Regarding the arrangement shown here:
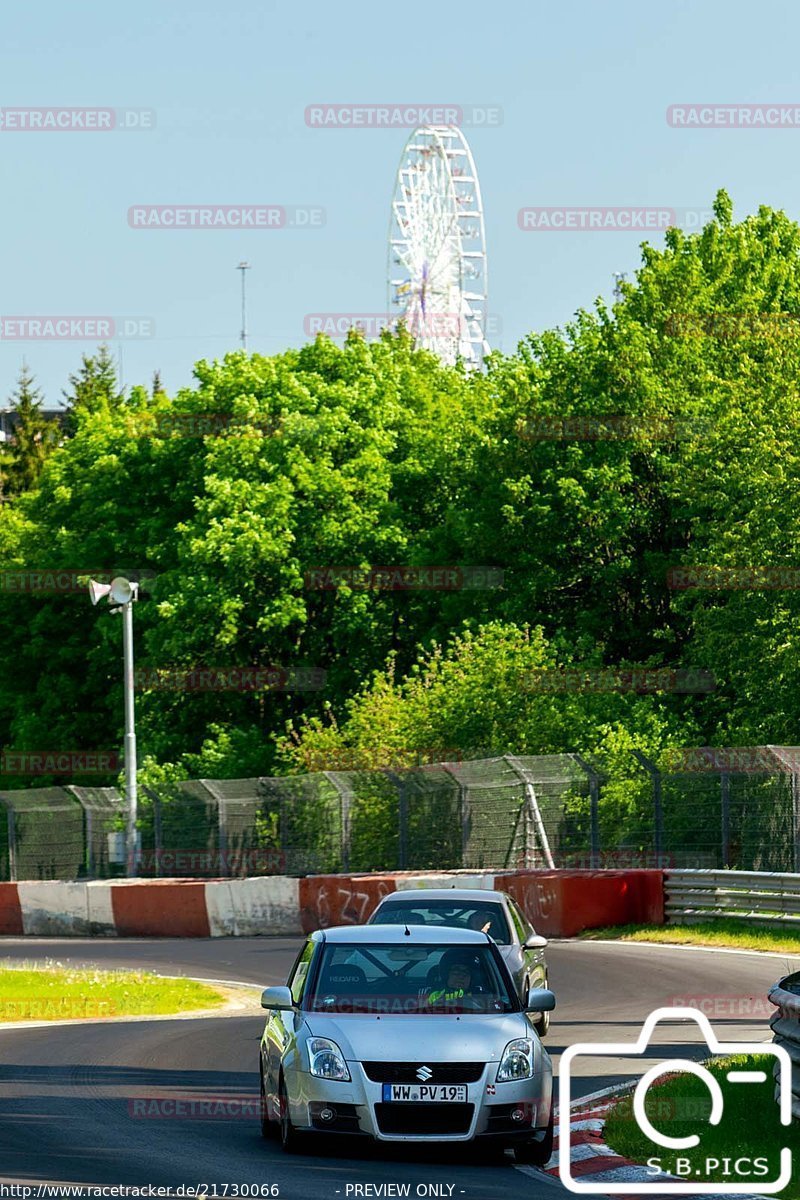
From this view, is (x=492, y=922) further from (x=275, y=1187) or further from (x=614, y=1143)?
(x=275, y=1187)

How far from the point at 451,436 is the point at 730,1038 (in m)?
37.5

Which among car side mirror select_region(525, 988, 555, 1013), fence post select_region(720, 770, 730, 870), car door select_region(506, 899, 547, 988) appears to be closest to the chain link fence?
fence post select_region(720, 770, 730, 870)

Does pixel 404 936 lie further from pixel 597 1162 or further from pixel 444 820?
pixel 444 820

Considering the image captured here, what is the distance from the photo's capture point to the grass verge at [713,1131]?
10.0 meters

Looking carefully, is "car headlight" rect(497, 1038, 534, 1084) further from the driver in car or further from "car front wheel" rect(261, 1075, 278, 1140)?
"car front wheel" rect(261, 1075, 278, 1140)

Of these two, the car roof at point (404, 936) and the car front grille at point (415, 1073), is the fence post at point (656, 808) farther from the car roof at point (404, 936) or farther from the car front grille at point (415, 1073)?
the car front grille at point (415, 1073)

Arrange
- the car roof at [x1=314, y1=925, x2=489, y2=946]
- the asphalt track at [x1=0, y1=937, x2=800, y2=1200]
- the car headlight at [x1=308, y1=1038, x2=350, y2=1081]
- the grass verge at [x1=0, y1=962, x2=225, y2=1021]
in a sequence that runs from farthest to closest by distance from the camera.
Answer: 1. the grass verge at [x1=0, y1=962, x2=225, y2=1021]
2. the car roof at [x1=314, y1=925, x2=489, y2=946]
3. the car headlight at [x1=308, y1=1038, x2=350, y2=1081]
4. the asphalt track at [x1=0, y1=937, x2=800, y2=1200]

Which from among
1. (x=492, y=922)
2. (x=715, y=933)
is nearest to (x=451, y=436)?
(x=715, y=933)

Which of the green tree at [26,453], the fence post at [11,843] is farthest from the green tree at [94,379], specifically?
the fence post at [11,843]

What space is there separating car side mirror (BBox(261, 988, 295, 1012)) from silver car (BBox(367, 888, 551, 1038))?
4926mm

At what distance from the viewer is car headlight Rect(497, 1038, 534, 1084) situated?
1070cm

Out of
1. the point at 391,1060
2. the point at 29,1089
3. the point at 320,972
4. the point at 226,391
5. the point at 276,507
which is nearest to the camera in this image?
the point at 391,1060

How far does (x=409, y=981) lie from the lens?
11.7 meters

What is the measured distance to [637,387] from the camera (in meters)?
46.1
